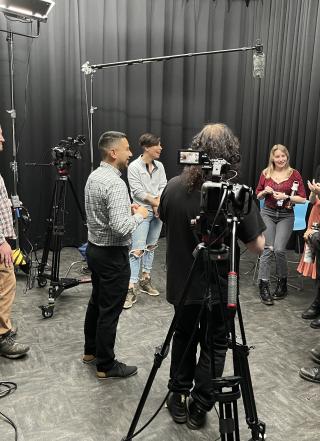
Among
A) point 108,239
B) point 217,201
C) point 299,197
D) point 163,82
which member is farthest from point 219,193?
point 163,82

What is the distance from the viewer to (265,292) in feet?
11.6

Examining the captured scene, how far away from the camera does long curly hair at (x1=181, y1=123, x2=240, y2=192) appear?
172 centimetres

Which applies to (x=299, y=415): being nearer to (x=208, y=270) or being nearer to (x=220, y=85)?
(x=208, y=270)

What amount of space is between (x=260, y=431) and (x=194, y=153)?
1026 millimetres

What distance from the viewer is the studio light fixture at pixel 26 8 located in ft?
11.1

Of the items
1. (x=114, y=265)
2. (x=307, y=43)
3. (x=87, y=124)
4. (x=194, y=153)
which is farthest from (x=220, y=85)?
(x=194, y=153)

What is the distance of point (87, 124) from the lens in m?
4.82

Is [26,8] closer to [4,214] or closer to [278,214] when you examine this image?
[4,214]

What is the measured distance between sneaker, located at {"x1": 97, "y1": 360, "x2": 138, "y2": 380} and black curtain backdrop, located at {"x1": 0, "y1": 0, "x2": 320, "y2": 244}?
8.77 feet

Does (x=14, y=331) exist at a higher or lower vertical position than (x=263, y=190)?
lower

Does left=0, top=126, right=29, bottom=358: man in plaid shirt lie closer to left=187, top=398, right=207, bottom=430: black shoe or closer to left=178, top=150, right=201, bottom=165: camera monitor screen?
left=187, top=398, right=207, bottom=430: black shoe

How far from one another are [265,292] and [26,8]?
3.10 meters

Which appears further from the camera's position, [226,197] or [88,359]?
[88,359]

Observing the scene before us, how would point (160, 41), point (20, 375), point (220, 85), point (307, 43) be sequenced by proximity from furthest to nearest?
point (220, 85)
point (160, 41)
point (307, 43)
point (20, 375)
